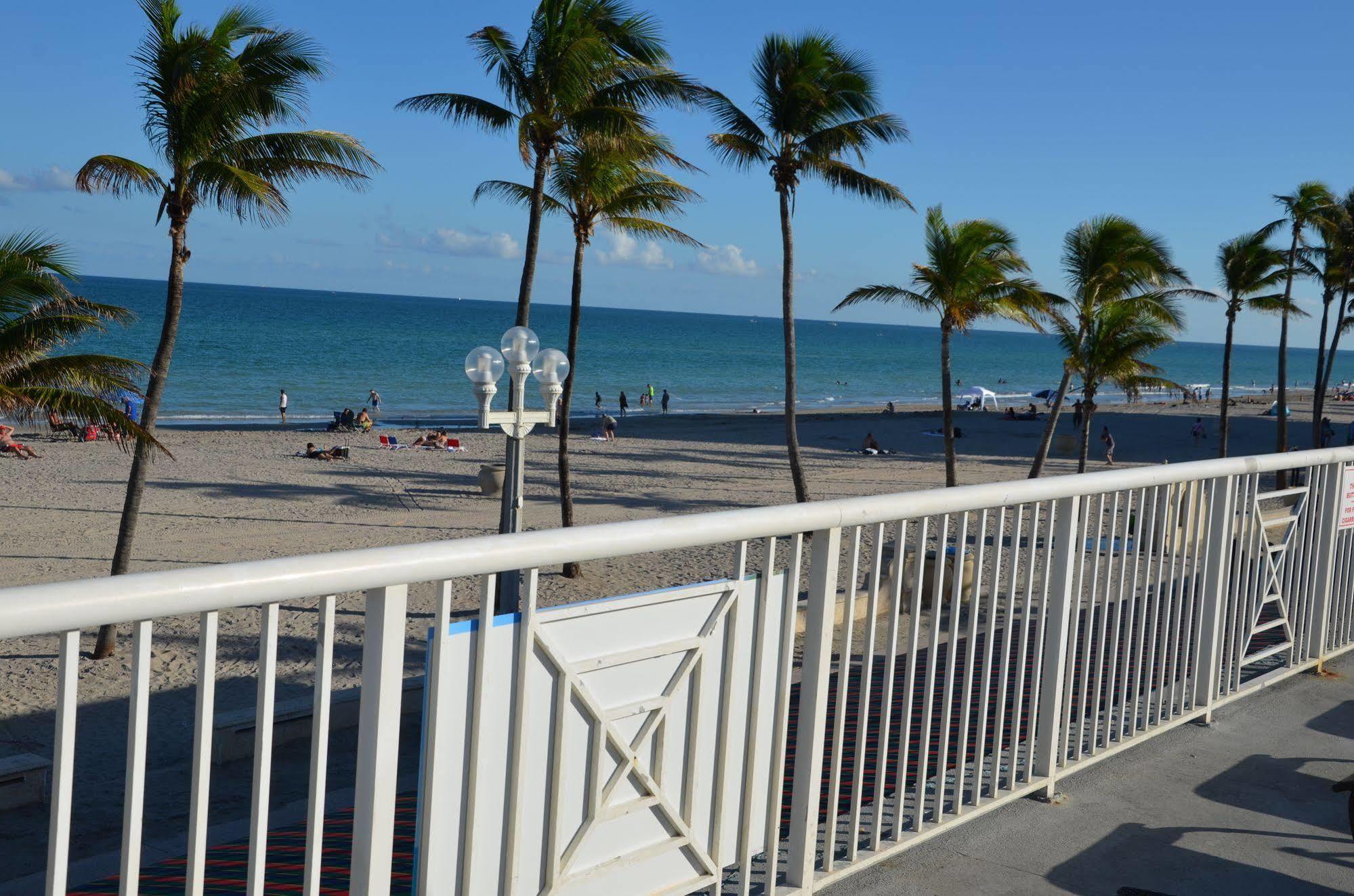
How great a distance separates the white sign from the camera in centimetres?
504

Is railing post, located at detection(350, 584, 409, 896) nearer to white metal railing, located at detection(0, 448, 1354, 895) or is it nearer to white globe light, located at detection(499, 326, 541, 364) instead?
white metal railing, located at detection(0, 448, 1354, 895)

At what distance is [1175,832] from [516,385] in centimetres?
882

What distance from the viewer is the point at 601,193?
20031 millimetres

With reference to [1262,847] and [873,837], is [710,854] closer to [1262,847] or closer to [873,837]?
[873,837]

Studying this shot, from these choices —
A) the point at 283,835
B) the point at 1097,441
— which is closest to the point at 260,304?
the point at 1097,441

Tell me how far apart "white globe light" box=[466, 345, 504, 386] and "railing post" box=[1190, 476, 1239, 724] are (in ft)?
25.9

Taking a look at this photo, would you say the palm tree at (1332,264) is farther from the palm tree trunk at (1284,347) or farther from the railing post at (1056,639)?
the railing post at (1056,639)

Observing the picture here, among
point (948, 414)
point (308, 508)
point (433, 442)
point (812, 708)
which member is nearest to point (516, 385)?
point (812, 708)

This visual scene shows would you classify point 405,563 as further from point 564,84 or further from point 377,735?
point 564,84

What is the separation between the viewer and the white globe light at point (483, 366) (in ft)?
37.3

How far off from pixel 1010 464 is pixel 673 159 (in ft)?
74.4

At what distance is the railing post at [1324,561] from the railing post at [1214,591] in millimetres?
850

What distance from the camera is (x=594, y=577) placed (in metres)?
18.0

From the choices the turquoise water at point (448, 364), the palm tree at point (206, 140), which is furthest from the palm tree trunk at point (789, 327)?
the turquoise water at point (448, 364)
